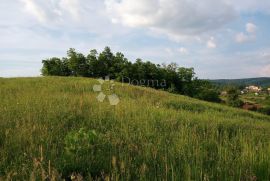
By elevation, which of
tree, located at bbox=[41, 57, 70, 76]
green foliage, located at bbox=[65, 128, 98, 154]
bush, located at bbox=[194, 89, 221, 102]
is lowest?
bush, located at bbox=[194, 89, 221, 102]

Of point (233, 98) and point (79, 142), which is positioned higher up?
point (79, 142)

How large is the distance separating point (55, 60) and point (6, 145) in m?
58.0

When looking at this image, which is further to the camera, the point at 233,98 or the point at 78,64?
the point at 233,98

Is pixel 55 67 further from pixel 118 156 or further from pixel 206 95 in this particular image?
pixel 118 156

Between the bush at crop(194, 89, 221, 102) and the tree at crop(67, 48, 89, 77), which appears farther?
the bush at crop(194, 89, 221, 102)

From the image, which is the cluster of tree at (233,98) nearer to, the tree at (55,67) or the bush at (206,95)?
the bush at (206,95)

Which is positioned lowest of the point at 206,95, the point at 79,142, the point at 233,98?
the point at 233,98

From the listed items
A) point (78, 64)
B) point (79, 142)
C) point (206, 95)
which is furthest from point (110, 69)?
point (79, 142)

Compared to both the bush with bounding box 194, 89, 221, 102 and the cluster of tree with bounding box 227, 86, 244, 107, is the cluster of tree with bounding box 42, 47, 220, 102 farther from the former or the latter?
the cluster of tree with bounding box 227, 86, 244, 107

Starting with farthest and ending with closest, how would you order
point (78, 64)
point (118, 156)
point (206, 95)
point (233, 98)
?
point (233, 98)
point (206, 95)
point (78, 64)
point (118, 156)

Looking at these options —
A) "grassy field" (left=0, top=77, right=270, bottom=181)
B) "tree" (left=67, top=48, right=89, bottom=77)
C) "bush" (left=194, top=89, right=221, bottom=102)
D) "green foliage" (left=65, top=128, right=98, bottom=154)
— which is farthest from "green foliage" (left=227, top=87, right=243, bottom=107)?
"green foliage" (left=65, top=128, right=98, bottom=154)

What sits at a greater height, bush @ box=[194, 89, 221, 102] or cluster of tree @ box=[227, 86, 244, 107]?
bush @ box=[194, 89, 221, 102]

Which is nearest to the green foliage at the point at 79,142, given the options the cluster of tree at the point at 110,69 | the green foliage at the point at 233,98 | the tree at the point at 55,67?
the cluster of tree at the point at 110,69

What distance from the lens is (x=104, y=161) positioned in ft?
16.2
